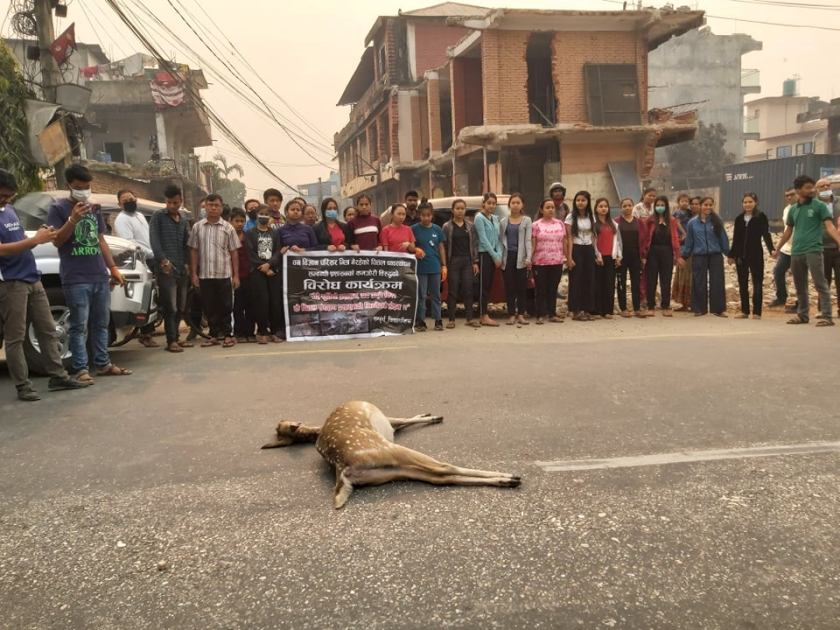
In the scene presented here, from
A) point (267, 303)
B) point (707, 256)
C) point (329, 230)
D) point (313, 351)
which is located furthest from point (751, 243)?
point (267, 303)

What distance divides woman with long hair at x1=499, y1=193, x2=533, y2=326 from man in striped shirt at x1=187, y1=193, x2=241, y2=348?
3677 millimetres

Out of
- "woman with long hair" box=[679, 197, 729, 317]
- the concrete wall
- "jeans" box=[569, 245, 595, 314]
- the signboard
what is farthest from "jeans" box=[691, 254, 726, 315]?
the concrete wall

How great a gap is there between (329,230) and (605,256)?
406 centimetres

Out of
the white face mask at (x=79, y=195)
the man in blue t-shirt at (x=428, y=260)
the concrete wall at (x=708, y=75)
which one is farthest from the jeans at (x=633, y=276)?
the concrete wall at (x=708, y=75)

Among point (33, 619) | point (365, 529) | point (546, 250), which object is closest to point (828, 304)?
point (546, 250)

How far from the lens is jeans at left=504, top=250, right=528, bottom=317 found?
9.07 m

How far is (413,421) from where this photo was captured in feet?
13.4

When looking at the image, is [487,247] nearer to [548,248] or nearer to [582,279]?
[548,248]

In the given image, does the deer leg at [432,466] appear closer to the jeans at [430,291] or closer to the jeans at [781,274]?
the jeans at [430,291]

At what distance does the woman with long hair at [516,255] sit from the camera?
8875 millimetres

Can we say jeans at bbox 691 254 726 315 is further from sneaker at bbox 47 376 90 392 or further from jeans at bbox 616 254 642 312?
sneaker at bbox 47 376 90 392

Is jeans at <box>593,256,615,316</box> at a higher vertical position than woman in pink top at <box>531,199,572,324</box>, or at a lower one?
lower

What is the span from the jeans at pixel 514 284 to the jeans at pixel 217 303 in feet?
12.6

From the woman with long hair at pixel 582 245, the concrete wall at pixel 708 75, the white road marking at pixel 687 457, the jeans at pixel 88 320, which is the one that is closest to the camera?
the white road marking at pixel 687 457
